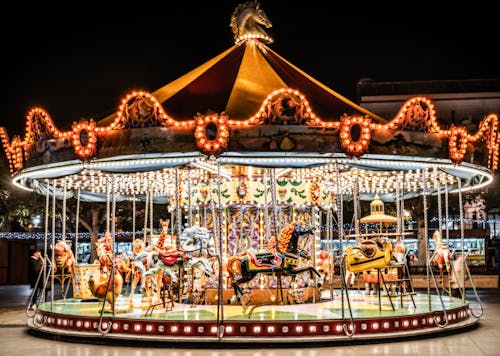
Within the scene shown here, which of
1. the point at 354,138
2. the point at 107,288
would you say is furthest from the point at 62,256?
the point at 354,138

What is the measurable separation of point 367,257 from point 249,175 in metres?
3.88

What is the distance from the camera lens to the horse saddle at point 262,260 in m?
12.4

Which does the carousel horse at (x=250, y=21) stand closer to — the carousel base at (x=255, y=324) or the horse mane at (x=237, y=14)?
the horse mane at (x=237, y=14)

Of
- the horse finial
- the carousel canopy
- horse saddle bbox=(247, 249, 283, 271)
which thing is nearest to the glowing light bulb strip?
the carousel canopy

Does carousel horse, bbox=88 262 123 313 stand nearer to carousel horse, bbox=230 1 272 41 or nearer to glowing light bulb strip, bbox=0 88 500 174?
glowing light bulb strip, bbox=0 88 500 174

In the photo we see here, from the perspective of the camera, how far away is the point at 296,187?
1602 centimetres

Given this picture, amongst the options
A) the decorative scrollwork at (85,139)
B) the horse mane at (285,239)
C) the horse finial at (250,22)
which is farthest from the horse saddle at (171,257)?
the horse finial at (250,22)

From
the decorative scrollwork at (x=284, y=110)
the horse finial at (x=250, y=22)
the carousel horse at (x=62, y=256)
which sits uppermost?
the horse finial at (x=250, y=22)

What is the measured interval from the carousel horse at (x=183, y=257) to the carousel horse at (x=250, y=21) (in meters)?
5.88

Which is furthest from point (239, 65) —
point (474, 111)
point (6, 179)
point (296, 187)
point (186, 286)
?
point (474, 111)

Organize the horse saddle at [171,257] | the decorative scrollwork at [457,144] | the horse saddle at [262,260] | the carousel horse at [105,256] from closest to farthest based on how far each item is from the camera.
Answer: the horse saddle at [262,260] → the decorative scrollwork at [457,144] → the horse saddle at [171,257] → the carousel horse at [105,256]

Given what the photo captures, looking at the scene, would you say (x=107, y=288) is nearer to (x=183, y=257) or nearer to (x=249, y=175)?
(x=183, y=257)

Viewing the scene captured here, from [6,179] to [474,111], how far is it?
29451mm

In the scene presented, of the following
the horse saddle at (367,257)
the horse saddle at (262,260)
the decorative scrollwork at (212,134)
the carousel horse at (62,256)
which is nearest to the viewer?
the decorative scrollwork at (212,134)
